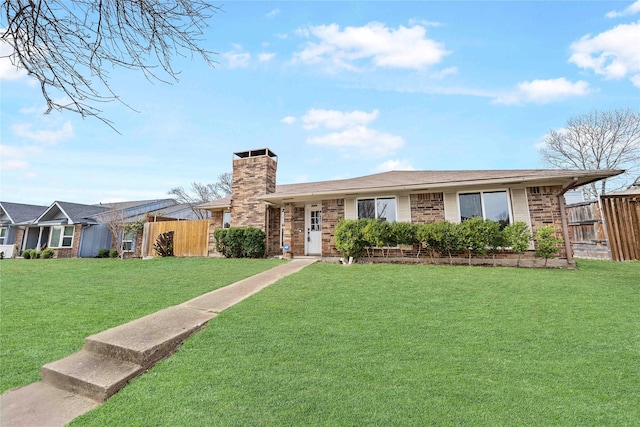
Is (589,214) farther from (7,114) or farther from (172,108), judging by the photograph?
(7,114)

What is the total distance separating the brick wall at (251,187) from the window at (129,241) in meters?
8.64

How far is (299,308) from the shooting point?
4730 mm

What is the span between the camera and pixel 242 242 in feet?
40.9

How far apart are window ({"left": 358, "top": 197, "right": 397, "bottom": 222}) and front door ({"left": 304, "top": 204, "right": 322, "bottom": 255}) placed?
7.03 ft

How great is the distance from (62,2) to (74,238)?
76.8 ft

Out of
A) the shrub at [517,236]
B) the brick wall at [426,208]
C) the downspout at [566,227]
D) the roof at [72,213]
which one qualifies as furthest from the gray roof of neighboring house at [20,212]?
the downspout at [566,227]

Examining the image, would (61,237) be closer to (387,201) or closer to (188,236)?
(188,236)

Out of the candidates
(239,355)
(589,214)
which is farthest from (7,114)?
(589,214)

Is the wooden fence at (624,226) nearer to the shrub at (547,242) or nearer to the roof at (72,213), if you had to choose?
the shrub at (547,242)

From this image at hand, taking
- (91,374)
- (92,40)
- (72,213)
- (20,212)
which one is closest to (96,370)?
(91,374)

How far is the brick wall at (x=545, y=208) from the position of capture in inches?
340

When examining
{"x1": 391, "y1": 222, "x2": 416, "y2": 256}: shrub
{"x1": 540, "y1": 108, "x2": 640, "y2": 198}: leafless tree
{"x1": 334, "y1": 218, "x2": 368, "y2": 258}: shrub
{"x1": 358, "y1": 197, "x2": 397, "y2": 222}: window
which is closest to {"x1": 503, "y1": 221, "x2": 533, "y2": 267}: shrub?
{"x1": 391, "y1": 222, "x2": 416, "y2": 256}: shrub

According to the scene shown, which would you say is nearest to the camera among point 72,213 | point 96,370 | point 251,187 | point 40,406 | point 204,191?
point 40,406

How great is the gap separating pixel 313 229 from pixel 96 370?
971cm
